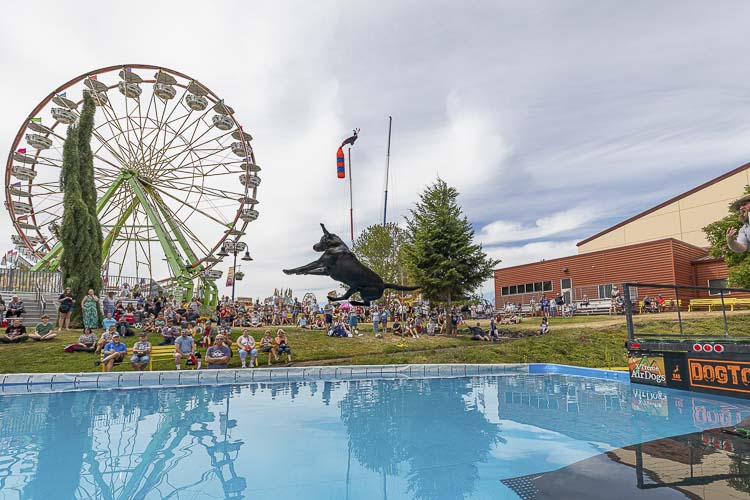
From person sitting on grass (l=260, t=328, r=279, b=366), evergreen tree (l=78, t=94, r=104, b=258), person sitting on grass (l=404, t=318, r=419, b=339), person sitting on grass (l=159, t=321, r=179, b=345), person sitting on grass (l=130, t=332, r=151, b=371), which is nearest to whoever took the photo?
person sitting on grass (l=130, t=332, r=151, b=371)

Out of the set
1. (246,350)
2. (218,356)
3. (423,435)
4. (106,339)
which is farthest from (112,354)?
(423,435)

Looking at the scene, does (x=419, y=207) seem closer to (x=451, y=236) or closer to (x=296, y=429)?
(x=451, y=236)

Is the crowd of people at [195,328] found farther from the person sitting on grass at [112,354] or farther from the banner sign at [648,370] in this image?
the banner sign at [648,370]

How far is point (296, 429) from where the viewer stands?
650cm

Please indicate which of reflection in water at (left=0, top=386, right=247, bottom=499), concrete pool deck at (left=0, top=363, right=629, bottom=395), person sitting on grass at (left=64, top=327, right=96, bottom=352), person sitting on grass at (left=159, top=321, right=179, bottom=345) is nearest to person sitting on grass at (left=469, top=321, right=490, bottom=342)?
concrete pool deck at (left=0, top=363, right=629, bottom=395)

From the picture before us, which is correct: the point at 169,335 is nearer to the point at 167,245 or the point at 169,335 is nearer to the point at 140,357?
the point at 140,357

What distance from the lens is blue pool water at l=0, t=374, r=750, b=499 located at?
425cm

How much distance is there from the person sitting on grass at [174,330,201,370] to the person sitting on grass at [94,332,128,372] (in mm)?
1302

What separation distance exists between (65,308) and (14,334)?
2.32 meters

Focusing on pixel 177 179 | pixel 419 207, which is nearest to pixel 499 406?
pixel 419 207

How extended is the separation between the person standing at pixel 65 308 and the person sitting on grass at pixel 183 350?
20.6 feet

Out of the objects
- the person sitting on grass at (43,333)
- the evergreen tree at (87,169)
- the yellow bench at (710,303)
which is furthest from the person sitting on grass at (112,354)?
the yellow bench at (710,303)

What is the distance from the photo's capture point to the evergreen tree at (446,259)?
19.0m

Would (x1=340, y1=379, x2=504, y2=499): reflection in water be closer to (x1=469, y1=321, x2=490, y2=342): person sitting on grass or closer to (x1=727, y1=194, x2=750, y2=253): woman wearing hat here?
(x1=727, y1=194, x2=750, y2=253): woman wearing hat
